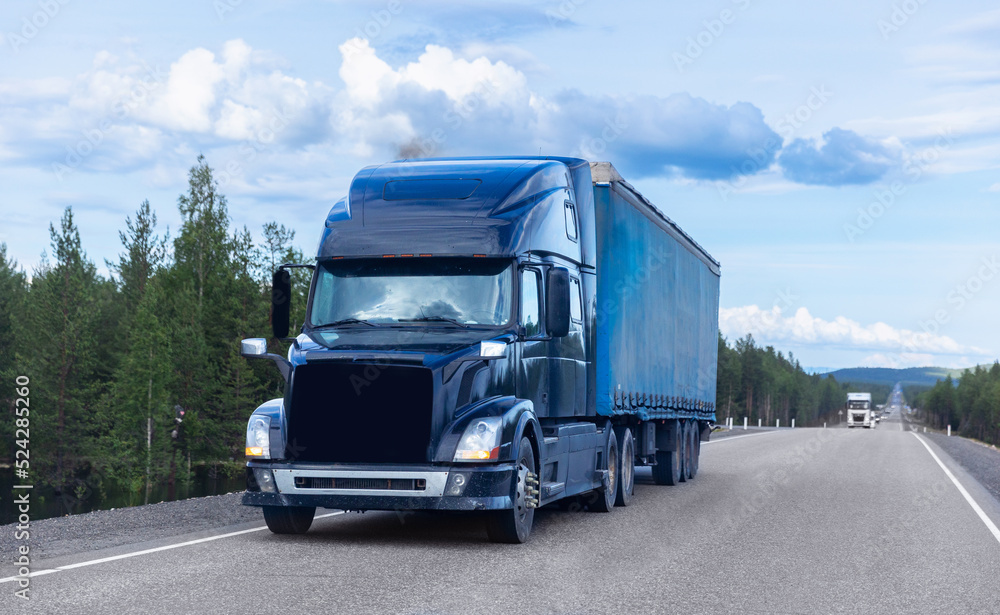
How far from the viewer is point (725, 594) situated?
7.84 meters

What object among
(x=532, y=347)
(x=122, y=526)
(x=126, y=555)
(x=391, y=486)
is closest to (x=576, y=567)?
(x=391, y=486)

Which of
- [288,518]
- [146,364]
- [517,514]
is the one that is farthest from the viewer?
[146,364]

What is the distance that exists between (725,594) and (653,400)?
27.9ft

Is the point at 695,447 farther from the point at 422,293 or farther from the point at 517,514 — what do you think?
the point at 422,293

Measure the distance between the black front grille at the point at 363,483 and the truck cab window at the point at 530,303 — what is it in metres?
1.98

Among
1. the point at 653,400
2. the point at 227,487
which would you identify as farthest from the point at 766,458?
the point at 227,487

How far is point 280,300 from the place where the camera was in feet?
35.3

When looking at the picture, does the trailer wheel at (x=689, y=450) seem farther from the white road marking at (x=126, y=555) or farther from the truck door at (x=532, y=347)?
the white road marking at (x=126, y=555)

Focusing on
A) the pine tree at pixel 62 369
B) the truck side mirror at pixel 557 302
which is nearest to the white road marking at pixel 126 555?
the truck side mirror at pixel 557 302

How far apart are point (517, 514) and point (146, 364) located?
5161 centimetres

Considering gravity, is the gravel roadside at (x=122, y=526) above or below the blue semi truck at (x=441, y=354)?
below

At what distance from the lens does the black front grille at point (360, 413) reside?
9523 millimetres

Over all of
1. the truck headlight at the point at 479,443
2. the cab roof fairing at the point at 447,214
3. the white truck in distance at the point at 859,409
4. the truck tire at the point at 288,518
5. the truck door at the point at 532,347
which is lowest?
the white truck in distance at the point at 859,409

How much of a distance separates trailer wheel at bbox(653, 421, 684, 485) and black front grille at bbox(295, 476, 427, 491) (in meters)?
9.67
